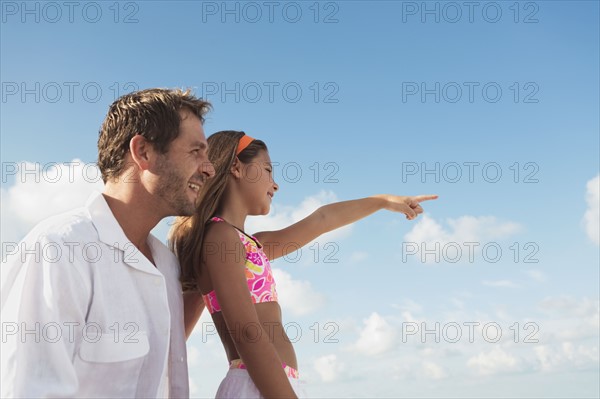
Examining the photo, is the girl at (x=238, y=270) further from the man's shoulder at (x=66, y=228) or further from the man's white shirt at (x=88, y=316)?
the man's shoulder at (x=66, y=228)

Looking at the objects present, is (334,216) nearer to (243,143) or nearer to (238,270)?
(243,143)

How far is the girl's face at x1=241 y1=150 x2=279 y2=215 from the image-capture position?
12.8 ft

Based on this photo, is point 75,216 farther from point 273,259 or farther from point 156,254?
point 273,259

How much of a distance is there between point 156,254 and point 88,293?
60 cm

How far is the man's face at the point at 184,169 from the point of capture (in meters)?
3.51

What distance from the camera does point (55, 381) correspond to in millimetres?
2816

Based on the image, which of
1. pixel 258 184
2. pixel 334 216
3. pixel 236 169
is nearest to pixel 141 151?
pixel 236 169

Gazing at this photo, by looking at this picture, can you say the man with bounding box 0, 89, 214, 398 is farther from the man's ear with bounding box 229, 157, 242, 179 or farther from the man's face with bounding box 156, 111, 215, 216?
the man's ear with bounding box 229, 157, 242, 179

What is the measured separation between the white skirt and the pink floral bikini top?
38cm

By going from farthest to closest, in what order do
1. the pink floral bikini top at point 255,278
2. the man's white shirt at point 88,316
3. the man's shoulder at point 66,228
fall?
the pink floral bikini top at point 255,278, the man's shoulder at point 66,228, the man's white shirt at point 88,316

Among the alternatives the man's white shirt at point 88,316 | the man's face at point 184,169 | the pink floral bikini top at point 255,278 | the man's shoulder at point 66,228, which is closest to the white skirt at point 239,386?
the man's white shirt at point 88,316

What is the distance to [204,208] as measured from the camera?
3832 mm

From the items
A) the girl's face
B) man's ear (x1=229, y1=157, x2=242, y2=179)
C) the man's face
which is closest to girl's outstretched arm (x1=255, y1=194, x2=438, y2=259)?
the girl's face

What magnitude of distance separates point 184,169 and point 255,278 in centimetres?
73
